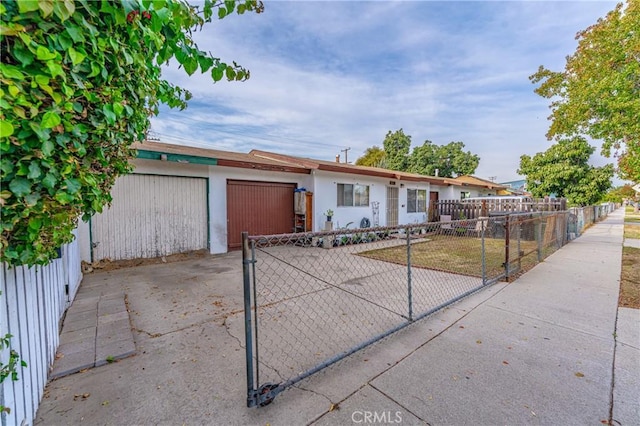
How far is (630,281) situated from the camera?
5.08m

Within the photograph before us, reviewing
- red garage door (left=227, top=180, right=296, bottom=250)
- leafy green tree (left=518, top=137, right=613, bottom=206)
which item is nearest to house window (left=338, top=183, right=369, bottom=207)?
red garage door (left=227, top=180, right=296, bottom=250)

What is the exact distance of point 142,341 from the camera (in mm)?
2992

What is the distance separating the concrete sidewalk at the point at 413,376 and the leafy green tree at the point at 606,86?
23.7ft

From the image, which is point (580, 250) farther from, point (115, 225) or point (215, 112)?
point (215, 112)

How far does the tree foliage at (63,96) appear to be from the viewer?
0.94m

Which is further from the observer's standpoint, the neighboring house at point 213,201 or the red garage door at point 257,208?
the red garage door at point 257,208

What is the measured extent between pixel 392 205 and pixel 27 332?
12219 millimetres

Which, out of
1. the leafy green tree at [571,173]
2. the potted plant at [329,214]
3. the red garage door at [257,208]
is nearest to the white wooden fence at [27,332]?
the red garage door at [257,208]

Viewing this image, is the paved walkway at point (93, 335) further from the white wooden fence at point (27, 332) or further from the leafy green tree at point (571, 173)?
the leafy green tree at point (571, 173)

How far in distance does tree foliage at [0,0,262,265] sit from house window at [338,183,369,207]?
30.0 feet

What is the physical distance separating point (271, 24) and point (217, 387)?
306 inches

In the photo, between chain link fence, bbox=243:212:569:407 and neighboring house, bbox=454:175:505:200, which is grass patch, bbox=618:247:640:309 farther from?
neighboring house, bbox=454:175:505:200

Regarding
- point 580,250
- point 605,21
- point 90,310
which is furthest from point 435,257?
point 605,21

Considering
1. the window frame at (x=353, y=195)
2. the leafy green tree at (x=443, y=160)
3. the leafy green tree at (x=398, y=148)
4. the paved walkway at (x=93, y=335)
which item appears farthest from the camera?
the leafy green tree at (x=398, y=148)
